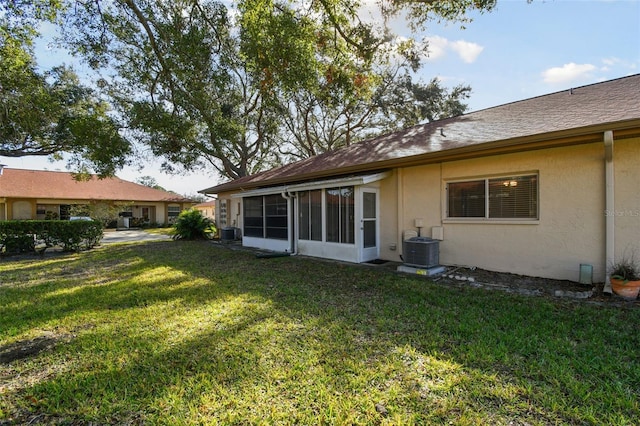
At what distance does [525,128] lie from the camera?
20.0ft

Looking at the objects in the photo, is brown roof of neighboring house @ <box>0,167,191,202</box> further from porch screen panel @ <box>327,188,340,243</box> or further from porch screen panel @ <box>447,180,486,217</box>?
porch screen panel @ <box>447,180,486,217</box>

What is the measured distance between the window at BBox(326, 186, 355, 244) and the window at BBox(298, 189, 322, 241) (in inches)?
16.4

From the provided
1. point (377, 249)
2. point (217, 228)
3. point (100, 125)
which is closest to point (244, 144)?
point (217, 228)

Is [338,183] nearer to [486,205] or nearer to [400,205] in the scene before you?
[400,205]

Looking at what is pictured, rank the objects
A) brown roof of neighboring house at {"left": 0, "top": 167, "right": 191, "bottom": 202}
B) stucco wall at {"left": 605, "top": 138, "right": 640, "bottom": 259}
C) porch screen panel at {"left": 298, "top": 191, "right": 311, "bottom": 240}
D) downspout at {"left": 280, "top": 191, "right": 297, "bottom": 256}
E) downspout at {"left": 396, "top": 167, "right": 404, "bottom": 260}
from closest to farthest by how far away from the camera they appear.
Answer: stucco wall at {"left": 605, "top": 138, "right": 640, "bottom": 259} → downspout at {"left": 396, "top": 167, "right": 404, "bottom": 260} → porch screen panel at {"left": 298, "top": 191, "right": 311, "bottom": 240} → downspout at {"left": 280, "top": 191, "right": 297, "bottom": 256} → brown roof of neighboring house at {"left": 0, "top": 167, "right": 191, "bottom": 202}

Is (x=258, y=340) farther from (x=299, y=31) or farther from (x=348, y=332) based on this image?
(x=299, y=31)

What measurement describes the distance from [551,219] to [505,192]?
0.99 meters

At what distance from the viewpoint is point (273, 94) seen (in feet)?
42.8

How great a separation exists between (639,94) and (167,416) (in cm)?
922

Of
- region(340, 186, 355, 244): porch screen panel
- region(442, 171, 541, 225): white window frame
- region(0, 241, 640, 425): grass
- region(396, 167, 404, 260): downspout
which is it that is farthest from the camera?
region(340, 186, 355, 244): porch screen panel

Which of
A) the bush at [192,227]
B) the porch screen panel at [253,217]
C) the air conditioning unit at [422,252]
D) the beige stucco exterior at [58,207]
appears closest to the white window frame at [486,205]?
the air conditioning unit at [422,252]

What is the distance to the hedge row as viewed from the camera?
425 inches

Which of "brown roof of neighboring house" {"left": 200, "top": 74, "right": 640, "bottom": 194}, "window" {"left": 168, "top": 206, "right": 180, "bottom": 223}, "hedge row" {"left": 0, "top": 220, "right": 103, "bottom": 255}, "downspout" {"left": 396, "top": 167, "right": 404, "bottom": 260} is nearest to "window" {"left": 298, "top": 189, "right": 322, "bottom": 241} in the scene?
"brown roof of neighboring house" {"left": 200, "top": 74, "right": 640, "bottom": 194}

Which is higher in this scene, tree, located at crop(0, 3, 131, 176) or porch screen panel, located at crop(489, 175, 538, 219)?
tree, located at crop(0, 3, 131, 176)
